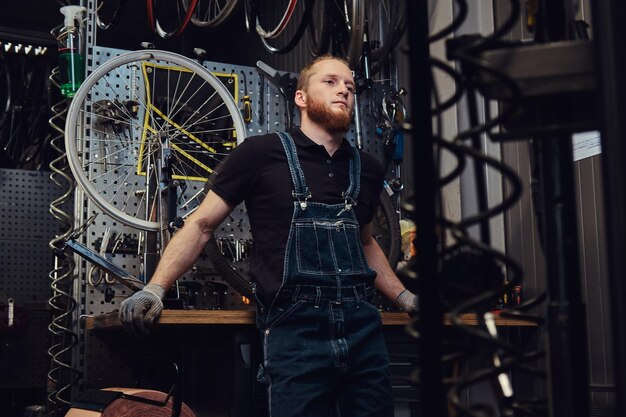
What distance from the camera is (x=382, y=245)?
4152 mm

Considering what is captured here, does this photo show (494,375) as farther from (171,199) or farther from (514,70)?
(171,199)

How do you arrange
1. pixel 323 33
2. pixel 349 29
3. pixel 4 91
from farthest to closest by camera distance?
pixel 4 91 < pixel 323 33 < pixel 349 29

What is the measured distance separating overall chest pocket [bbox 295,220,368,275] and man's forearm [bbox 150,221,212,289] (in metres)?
0.35

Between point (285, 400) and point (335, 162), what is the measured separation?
77cm

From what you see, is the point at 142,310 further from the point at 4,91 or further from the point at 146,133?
the point at 4,91

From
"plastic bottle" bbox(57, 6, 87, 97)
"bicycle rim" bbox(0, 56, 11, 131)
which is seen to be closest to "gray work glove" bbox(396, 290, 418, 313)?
"plastic bottle" bbox(57, 6, 87, 97)

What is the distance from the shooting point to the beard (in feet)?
8.98

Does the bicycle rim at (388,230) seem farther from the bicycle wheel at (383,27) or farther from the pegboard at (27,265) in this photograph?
the pegboard at (27,265)

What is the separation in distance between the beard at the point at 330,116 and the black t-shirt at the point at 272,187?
0.07 meters

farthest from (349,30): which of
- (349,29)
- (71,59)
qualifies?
(71,59)

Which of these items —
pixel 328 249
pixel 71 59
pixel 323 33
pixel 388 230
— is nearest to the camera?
pixel 328 249

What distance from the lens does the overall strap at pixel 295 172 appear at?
2557mm

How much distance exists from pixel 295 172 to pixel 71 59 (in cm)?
166

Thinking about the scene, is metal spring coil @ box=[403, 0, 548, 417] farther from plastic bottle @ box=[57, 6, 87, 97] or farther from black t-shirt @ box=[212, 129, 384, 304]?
plastic bottle @ box=[57, 6, 87, 97]
